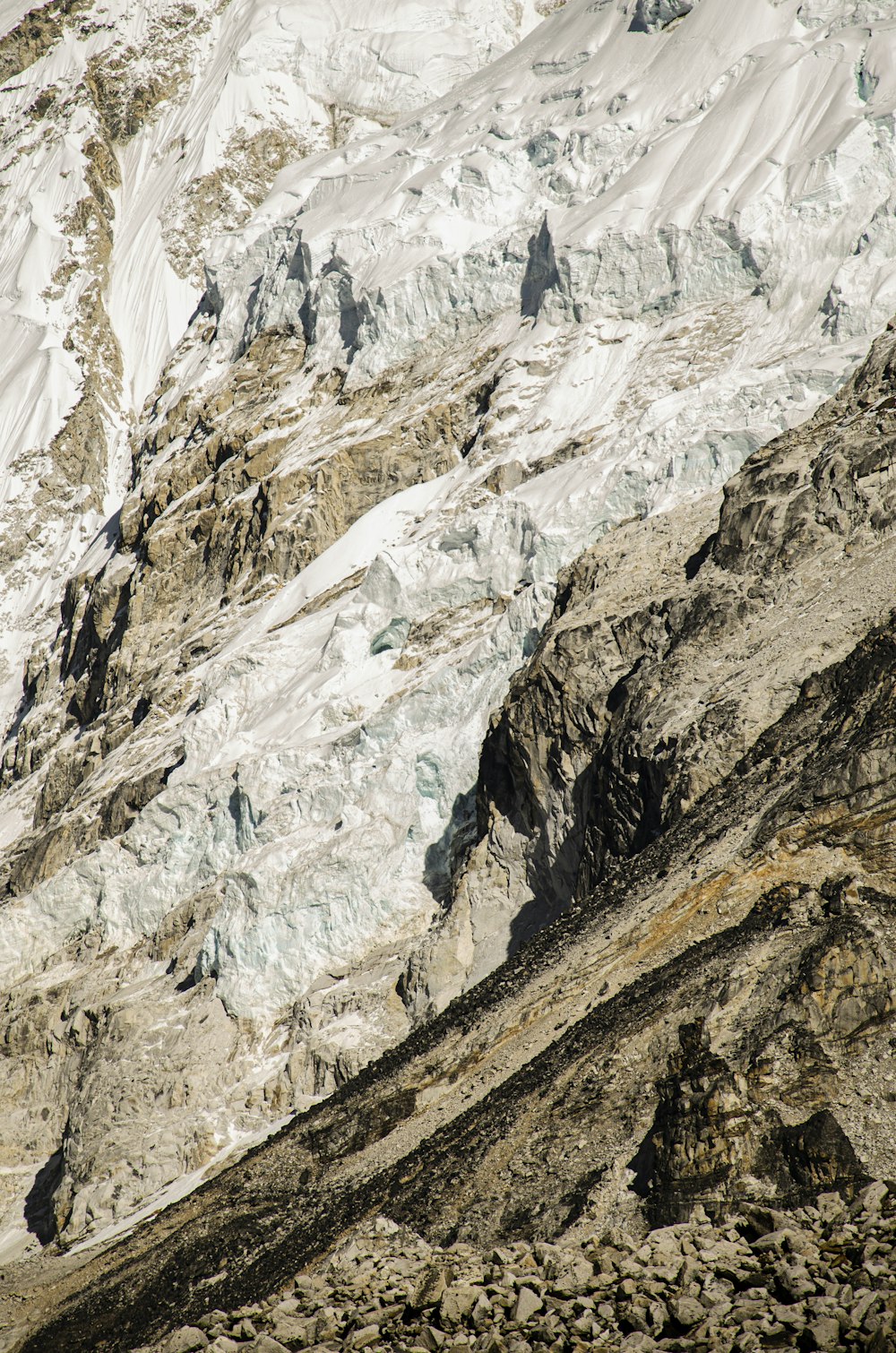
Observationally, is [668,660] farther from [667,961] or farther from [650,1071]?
[650,1071]

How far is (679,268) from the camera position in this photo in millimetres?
86000

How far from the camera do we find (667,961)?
2852 centimetres

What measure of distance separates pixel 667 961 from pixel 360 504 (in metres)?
71.9

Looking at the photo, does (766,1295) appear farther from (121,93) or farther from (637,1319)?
(121,93)

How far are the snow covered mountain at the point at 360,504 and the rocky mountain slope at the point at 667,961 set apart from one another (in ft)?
23.2

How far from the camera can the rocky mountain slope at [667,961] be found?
2081cm

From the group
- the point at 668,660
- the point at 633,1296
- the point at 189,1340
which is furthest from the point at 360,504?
the point at 633,1296

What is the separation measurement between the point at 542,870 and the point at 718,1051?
22940 millimetres

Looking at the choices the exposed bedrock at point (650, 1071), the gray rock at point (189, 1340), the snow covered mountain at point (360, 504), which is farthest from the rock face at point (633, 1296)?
the snow covered mountain at point (360, 504)

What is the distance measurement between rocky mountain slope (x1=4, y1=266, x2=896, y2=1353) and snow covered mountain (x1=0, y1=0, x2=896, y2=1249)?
7.06 metres

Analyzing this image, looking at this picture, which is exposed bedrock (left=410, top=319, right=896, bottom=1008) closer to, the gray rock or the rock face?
the rock face

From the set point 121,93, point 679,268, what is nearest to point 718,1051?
point 679,268

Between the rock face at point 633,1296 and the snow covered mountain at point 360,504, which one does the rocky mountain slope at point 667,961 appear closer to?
the rock face at point 633,1296

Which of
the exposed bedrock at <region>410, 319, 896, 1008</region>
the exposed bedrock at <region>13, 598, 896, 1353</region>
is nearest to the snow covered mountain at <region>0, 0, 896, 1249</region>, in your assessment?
the exposed bedrock at <region>410, 319, 896, 1008</region>
